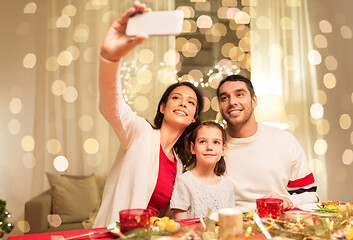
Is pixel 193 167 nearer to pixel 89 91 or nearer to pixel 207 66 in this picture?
pixel 89 91

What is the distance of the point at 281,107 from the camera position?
316 cm

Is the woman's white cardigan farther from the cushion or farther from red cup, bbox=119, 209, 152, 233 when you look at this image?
the cushion

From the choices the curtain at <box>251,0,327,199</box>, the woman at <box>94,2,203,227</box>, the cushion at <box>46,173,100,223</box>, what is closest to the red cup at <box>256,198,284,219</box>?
the woman at <box>94,2,203,227</box>

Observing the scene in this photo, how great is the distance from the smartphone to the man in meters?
1.01

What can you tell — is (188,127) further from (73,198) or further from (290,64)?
(290,64)

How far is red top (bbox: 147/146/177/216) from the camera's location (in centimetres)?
162

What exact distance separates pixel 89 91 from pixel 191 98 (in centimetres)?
192

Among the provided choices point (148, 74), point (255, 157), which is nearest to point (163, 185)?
point (255, 157)

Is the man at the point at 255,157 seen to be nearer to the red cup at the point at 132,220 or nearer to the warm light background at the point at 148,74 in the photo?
the red cup at the point at 132,220

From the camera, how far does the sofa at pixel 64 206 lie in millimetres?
2600

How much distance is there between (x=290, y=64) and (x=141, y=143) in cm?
272

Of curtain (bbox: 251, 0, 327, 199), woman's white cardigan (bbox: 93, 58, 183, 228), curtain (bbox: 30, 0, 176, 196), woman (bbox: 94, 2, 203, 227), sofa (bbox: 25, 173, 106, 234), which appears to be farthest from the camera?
curtain (bbox: 251, 0, 327, 199)

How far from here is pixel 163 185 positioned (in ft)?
5.35

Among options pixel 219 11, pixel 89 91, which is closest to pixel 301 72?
pixel 219 11
